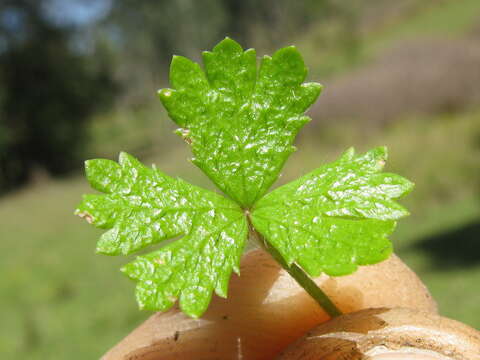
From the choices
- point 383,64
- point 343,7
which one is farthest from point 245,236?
point 343,7

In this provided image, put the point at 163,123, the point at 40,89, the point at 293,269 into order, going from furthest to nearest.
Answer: the point at 163,123, the point at 40,89, the point at 293,269

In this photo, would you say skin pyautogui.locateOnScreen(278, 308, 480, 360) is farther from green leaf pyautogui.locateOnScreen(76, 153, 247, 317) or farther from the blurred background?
the blurred background

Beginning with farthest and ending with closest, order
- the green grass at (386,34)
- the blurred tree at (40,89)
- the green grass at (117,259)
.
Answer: the green grass at (386,34) < the blurred tree at (40,89) < the green grass at (117,259)

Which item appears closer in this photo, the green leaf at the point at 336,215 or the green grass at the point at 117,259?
the green leaf at the point at 336,215

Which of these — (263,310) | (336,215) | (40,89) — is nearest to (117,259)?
(263,310)

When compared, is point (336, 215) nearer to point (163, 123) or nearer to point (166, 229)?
point (166, 229)

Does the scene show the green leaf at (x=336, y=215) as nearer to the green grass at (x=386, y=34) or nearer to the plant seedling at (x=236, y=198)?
the plant seedling at (x=236, y=198)

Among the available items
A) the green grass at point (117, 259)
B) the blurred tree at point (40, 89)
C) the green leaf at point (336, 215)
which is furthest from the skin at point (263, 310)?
the blurred tree at point (40, 89)

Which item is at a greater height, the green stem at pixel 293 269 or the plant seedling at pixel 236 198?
the plant seedling at pixel 236 198

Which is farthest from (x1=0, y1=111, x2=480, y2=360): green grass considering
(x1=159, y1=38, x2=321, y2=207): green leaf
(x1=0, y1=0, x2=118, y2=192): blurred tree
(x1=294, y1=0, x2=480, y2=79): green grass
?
(x1=294, y1=0, x2=480, y2=79): green grass
